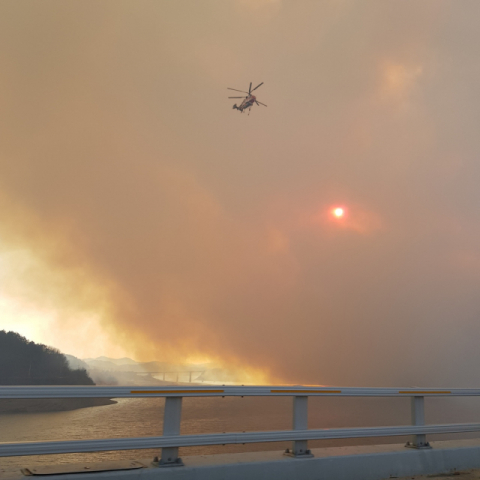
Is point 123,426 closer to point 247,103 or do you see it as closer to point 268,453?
point 268,453

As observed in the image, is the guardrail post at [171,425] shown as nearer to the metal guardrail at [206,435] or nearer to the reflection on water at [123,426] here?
the metal guardrail at [206,435]

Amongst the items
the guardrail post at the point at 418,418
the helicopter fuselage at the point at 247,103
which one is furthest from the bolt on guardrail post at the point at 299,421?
the helicopter fuselage at the point at 247,103

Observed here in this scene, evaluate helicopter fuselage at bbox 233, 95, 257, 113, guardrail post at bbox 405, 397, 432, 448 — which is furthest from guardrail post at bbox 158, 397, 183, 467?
helicopter fuselage at bbox 233, 95, 257, 113

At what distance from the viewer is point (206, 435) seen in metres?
5.57

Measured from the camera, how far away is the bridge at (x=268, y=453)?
4.91 meters

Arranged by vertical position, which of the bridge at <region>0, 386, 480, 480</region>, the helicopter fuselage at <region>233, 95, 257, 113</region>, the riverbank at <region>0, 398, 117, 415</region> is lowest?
the bridge at <region>0, 386, 480, 480</region>

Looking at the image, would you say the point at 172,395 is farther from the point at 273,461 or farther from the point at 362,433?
the point at 362,433

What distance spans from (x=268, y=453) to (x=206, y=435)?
140 cm

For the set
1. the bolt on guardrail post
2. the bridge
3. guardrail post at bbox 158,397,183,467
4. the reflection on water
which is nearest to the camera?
the bridge

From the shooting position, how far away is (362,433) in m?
6.69

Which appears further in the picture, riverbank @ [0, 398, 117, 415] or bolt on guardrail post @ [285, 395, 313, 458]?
riverbank @ [0, 398, 117, 415]

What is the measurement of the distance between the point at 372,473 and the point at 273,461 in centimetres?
172

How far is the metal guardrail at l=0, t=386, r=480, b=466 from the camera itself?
4668 mm

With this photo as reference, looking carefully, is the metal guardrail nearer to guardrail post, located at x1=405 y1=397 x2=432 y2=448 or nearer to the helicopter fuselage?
guardrail post, located at x1=405 y1=397 x2=432 y2=448
